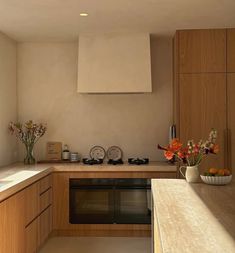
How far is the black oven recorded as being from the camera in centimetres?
460

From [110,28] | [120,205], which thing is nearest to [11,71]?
[110,28]

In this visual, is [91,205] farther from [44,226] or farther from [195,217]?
[195,217]

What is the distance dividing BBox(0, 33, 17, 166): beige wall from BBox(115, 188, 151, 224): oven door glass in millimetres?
1531

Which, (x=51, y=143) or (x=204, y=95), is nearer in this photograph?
(x=204, y=95)

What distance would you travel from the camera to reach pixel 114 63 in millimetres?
4770

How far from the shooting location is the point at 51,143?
520 cm

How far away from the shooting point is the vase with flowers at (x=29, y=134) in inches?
195

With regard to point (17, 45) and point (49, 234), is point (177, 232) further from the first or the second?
point (17, 45)

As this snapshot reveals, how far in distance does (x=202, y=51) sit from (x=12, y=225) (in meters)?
2.85

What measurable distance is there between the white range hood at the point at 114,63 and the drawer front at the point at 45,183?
→ 1.17m

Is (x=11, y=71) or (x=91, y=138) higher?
(x=11, y=71)

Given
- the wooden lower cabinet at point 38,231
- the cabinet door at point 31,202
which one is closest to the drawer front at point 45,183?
the cabinet door at point 31,202

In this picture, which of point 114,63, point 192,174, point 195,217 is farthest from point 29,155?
point 195,217

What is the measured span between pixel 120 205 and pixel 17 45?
2610mm
